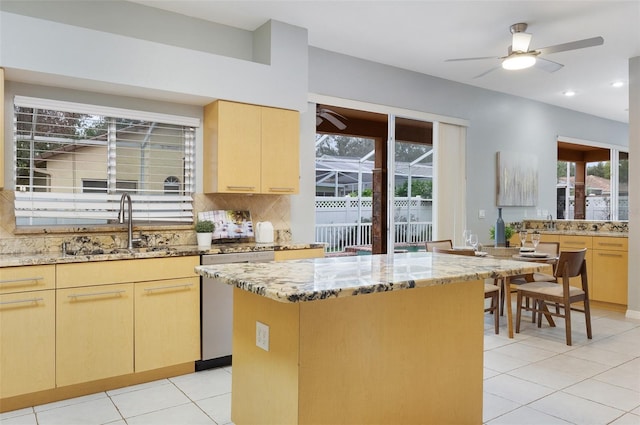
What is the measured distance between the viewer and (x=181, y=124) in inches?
151

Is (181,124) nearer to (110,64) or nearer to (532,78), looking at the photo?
(110,64)

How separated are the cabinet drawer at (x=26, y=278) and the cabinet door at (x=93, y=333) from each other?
0.34 ft

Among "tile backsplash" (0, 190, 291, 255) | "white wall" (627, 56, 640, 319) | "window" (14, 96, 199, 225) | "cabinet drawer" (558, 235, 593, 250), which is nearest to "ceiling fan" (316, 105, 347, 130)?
"tile backsplash" (0, 190, 291, 255)

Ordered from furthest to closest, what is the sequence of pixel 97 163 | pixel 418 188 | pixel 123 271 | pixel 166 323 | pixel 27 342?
pixel 418 188 < pixel 97 163 < pixel 166 323 < pixel 123 271 < pixel 27 342

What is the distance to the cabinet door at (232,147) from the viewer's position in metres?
3.65

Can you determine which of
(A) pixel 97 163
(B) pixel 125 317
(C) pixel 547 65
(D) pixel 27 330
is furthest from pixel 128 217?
(C) pixel 547 65

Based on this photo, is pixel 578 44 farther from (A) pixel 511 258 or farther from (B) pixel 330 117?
(B) pixel 330 117

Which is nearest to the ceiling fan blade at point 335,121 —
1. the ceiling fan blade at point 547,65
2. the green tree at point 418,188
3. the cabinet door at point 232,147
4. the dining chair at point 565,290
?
the green tree at point 418,188

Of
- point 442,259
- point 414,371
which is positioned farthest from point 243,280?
point 442,259

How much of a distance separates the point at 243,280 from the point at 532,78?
5257 millimetres

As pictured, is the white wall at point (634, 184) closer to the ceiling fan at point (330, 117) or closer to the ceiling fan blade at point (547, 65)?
the ceiling fan blade at point (547, 65)

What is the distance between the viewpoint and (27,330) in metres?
2.67

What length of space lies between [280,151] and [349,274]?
2245mm

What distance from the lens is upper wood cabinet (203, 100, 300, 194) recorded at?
3.66 meters
